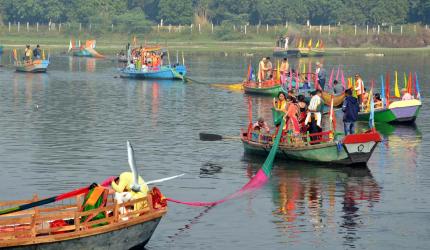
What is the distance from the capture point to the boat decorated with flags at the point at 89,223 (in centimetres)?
2625

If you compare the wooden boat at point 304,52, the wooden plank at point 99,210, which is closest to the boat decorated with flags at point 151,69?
the wooden boat at point 304,52

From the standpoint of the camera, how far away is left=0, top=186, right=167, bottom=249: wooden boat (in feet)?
86.0

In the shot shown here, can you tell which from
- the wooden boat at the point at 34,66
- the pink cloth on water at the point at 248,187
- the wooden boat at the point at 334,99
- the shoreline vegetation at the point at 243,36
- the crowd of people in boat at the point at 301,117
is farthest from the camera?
the shoreline vegetation at the point at 243,36

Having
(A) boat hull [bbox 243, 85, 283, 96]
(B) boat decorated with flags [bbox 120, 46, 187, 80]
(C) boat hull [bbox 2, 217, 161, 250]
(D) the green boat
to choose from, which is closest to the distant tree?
(B) boat decorated with flags [bbox 120, 46, 187, 80]

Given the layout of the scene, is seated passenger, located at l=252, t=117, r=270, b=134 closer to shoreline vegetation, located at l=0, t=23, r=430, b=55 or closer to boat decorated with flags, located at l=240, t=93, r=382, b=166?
boat decorated with flags, located at l=240, t=93, r=382, b=166

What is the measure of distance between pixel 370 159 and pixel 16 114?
2369 centimetres

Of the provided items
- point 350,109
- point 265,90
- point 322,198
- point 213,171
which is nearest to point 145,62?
point 265,90

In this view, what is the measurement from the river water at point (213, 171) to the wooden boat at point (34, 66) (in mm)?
21658

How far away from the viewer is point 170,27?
6540 inches

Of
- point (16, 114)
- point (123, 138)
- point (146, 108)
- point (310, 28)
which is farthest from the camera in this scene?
point (310, 28)

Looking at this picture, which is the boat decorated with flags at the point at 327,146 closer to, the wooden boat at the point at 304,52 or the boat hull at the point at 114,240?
the boat hull at the point at 114,240

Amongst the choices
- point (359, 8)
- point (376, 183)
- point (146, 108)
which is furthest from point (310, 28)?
point (376, 183)

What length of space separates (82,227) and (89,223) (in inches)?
7.6

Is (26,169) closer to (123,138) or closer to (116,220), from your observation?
(123,138)
